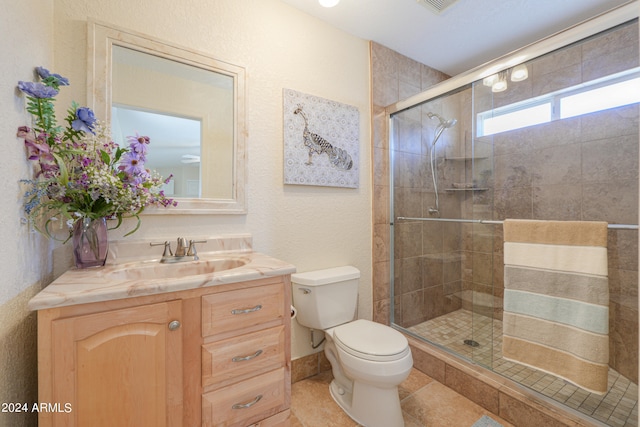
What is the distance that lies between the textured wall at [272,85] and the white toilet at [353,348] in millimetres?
198

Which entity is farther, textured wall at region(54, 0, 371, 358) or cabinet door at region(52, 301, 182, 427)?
textured wall at region(54, 0, 371, 358)

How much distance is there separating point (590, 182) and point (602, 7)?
1.12m

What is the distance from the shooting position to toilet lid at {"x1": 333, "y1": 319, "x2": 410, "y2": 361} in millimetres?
1301

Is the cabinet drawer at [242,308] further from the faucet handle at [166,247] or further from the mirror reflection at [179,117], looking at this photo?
the mirror reflection at [179,117]

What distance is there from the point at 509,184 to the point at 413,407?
188cm

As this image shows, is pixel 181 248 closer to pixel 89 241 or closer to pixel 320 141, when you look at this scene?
pixel 89 241

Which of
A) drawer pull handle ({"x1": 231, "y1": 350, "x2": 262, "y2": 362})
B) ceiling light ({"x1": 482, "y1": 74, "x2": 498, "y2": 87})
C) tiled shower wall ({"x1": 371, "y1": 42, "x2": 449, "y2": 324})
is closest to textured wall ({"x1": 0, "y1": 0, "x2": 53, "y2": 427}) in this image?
drawer pull handle ({"x1": 231, "y1": 350, "x2": 262, "y2": 362})

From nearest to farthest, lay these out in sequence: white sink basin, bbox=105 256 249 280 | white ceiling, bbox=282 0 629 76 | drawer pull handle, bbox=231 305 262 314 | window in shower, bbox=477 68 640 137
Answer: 1. drawer pull handle, bbox=231 305 262 314
2. white sink basin, bbox=105 256 249 280
3. window in shower, bbox=477 68 640 137
4. white ceiling, bbox=282 0 629 76

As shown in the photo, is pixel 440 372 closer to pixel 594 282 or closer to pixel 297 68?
pixel 594 282

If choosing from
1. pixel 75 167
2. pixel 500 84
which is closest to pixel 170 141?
pixel 75 167

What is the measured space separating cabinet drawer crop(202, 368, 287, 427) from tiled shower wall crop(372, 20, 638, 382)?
3.84 ft

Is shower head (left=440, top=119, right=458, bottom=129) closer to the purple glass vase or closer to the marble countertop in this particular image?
the marble countertop

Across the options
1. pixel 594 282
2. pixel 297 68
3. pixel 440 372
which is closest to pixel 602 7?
pixel 594 282

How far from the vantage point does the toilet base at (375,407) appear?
1.33 meters
